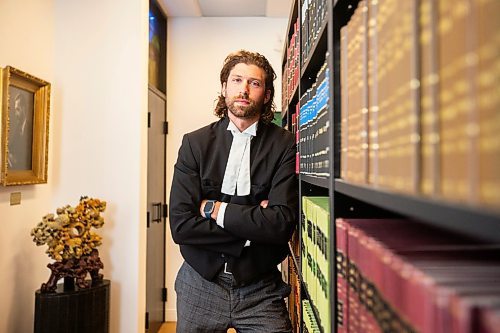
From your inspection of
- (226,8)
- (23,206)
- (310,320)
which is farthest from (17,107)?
(226,8)

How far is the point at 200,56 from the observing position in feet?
14.2

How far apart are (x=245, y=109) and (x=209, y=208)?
45 cm

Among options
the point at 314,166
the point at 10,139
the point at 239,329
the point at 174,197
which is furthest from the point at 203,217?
the point at 10,139

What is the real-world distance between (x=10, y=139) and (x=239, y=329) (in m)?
1.57

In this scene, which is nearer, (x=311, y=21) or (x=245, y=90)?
(x=311, y=21)

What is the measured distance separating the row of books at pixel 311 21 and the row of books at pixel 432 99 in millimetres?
499

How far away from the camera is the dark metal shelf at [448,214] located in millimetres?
339

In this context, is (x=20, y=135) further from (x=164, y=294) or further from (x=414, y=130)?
(x=414, y=130)

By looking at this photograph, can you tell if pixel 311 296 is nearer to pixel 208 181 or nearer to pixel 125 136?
pixel 208 181

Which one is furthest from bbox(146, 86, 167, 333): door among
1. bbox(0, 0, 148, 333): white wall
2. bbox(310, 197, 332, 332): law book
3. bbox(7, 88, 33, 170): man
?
bbox(310, 197, 332, 332): law book

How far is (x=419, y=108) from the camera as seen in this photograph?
496 millimetres

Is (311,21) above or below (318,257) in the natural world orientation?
above

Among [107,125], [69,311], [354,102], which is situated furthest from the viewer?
[107,125]

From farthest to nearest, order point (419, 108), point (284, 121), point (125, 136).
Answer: point (284, 121) → point (125, 136) → point (419, 108)
